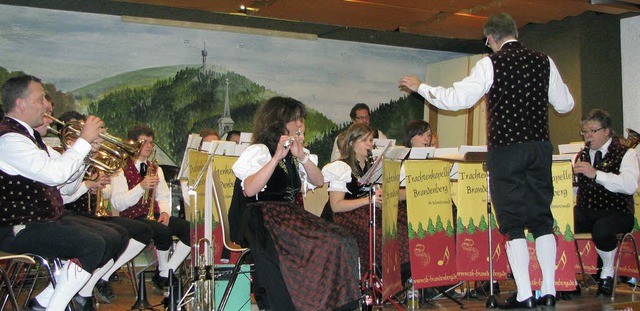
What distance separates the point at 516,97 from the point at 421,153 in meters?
1.10

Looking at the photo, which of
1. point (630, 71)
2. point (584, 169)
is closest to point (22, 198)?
point (584, 169)

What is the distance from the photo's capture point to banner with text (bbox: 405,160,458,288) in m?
4.95

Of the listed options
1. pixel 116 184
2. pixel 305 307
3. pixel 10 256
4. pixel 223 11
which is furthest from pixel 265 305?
pixel 223 11

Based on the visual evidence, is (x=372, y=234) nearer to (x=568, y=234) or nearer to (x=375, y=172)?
(x=375, y=172)

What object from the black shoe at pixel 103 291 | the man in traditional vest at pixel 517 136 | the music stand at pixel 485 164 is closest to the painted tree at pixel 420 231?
the music stand at pixel 485 164

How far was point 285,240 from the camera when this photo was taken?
12.3 feet

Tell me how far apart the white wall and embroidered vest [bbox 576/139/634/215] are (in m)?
3.64

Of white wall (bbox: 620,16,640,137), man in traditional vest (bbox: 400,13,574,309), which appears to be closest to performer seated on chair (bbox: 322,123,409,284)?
man in traditional vest (bbox: 400,13,574,309)

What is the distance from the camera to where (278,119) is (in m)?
4.04

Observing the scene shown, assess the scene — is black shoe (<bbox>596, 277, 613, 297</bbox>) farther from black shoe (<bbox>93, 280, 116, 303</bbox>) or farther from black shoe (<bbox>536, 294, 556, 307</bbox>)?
black shoe (<bbox>93, 280, 116, 303</bbox>)

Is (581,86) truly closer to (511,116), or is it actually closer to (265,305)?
(511,116)

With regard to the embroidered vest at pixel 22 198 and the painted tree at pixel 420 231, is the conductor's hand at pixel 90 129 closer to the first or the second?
the embroidered vest at pixel 22 198

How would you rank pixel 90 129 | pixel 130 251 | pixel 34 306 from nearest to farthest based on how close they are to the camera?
pixel 90 129
pixel 34 306
pixel 130 251

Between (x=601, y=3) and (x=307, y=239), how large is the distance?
19.5ft
